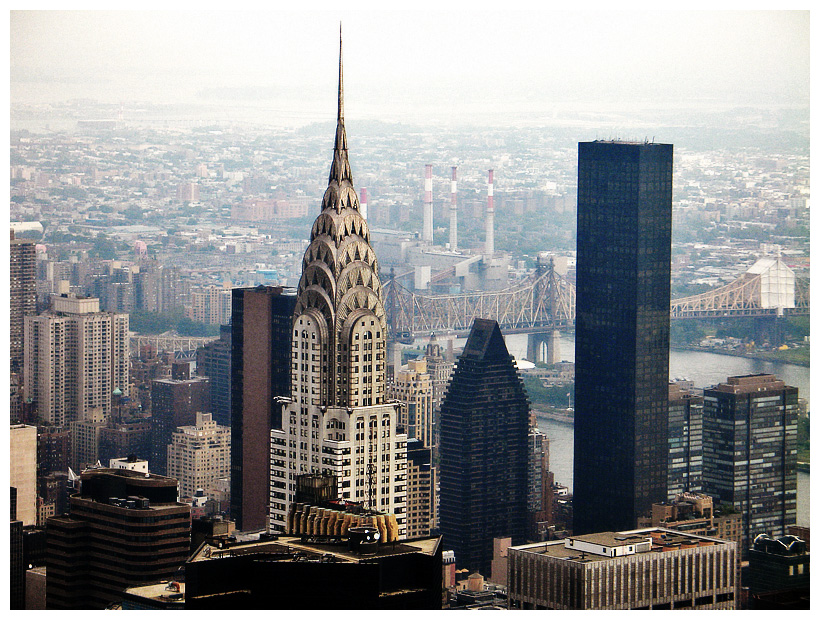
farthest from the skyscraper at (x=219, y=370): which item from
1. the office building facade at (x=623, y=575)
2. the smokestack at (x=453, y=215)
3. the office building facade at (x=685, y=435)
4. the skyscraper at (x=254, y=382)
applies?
the office building facade at (x=623, y=575)

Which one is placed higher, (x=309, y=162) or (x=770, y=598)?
(x=309, y=162)

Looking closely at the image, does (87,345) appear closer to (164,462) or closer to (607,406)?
(164,462)

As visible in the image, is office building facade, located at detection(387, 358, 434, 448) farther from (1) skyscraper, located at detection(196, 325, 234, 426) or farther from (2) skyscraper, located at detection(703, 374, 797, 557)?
(2) skyscraper, located at detection(703, 374, 797, 557)

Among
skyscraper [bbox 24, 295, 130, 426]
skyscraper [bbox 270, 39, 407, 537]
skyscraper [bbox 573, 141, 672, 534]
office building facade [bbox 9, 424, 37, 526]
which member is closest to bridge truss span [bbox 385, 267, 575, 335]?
skyscraper [bbox 573, 141, 672, 534]

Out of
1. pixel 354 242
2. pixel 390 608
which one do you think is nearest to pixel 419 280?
pixel 354 242

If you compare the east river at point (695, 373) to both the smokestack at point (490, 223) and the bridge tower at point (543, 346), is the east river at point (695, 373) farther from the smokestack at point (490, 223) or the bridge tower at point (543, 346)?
the smokestack at point (490, 223)

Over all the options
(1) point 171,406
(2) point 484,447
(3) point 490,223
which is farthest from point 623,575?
(1) point 171,406
